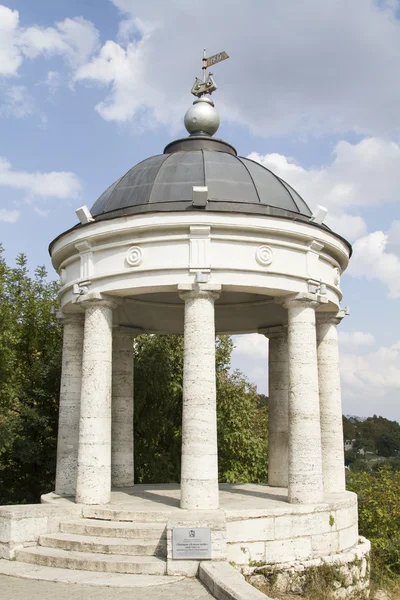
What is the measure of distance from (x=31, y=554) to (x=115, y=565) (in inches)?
93.7

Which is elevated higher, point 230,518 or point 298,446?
point 298,446

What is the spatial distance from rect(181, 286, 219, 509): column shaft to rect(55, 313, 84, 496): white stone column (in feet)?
18.1

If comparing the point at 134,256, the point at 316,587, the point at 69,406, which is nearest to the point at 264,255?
the point at 134,256

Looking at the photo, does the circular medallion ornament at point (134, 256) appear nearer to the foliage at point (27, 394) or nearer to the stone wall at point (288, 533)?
the stone wall at point (288, 533)

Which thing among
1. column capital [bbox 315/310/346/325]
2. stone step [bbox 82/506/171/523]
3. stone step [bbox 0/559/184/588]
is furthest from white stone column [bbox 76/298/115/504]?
column capital [bbox 315/310/346/325]

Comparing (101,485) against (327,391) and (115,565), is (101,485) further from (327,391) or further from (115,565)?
(327,391)

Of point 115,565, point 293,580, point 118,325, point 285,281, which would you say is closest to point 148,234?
point 285,281

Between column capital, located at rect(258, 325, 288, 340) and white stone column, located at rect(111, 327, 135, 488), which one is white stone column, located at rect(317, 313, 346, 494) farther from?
white stone column, located at rect(111, 327, 135, 488)

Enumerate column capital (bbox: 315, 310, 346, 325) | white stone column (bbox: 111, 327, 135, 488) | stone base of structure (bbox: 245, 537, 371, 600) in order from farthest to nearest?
1. white stone column (bbox: 111, 327, 135, 488)
2. column capital (bbox: 315, 310, 346, 325)
3. stone base of structure (bbox: 245, 537, 371, 600)

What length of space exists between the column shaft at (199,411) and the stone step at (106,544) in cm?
172

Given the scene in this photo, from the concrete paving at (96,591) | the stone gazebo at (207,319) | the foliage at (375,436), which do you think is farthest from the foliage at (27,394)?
the foliage at (375,436)

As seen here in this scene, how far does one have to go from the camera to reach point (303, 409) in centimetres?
1775

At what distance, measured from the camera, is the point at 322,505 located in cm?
1703

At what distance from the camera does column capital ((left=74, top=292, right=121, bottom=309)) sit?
18.5m
